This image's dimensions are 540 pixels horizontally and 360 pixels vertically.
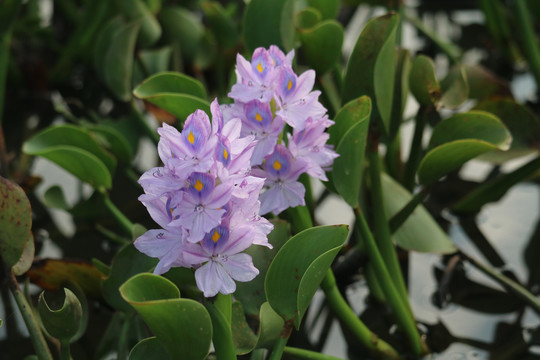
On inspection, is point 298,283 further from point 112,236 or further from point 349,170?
point 112,236

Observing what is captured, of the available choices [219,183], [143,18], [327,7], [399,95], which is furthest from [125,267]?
[143,18]

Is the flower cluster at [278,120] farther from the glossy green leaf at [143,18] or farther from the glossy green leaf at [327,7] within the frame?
the glossy green leaf at [143,18]

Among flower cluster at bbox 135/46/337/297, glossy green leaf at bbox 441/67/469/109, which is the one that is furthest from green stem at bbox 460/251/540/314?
flower cluster at bbox 135/46/337/297

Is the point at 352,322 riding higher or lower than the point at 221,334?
lower

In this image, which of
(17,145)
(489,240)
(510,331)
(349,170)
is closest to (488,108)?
(489,240)

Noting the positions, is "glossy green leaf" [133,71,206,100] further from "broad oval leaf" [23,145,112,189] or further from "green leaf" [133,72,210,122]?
"broad oval leaf" [23,145,112,189]

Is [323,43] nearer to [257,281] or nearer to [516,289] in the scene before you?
[257,281]
